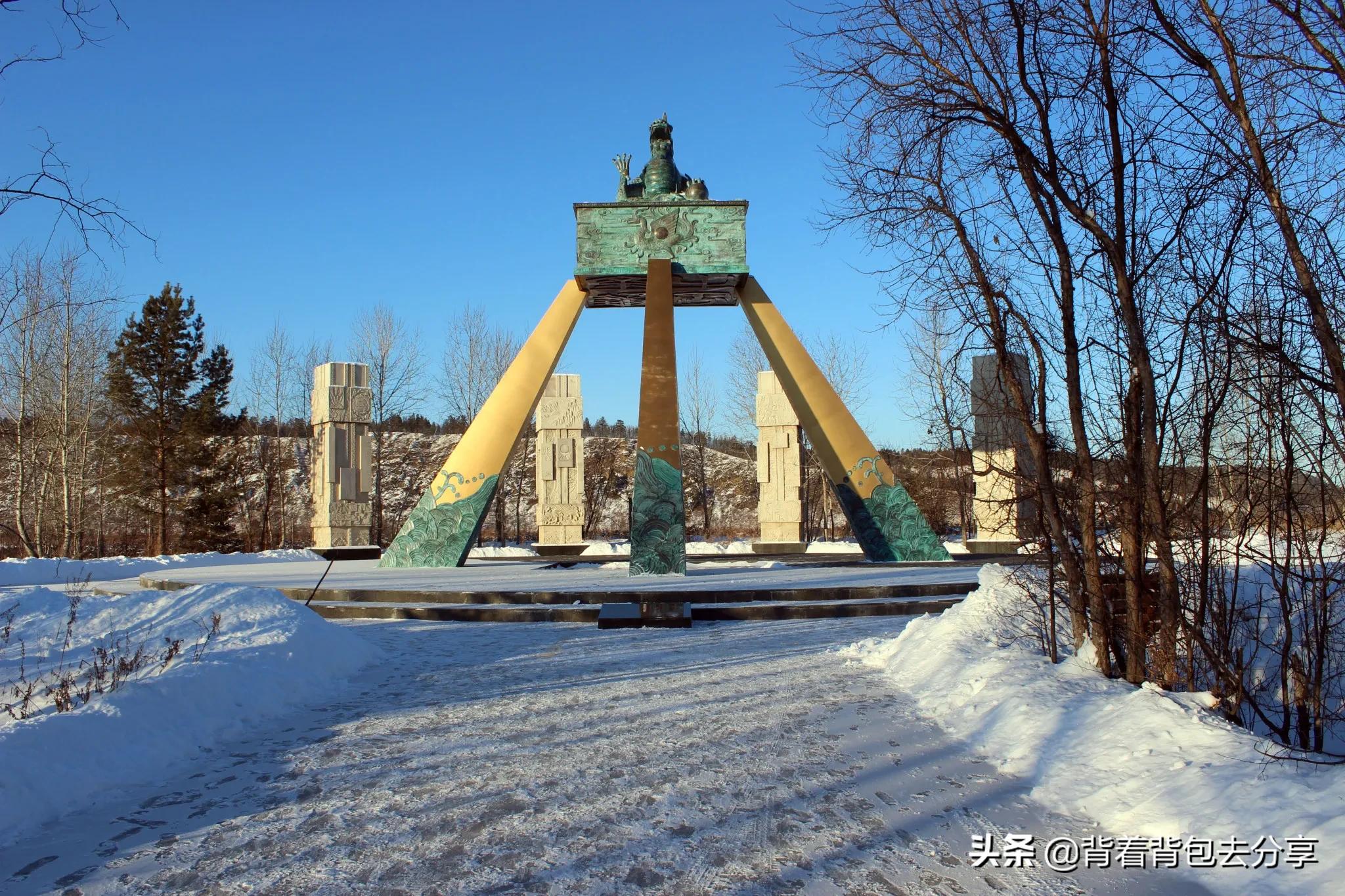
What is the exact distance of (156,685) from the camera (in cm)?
443

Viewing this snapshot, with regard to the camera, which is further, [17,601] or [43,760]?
[17,601]

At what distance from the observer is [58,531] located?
973 inches

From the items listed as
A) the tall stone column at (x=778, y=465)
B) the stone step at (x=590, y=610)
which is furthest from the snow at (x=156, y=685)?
the tall stone column at (x=778, y=465)

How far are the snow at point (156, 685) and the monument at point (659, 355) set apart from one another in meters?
5.83

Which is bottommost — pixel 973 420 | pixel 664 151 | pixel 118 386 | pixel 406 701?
pixel 406 701

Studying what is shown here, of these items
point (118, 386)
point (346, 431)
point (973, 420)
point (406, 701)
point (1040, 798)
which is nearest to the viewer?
point (1040, 798)

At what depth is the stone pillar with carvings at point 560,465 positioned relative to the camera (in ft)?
62.2

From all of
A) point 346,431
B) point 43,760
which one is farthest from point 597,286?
point 43,760

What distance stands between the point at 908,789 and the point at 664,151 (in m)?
12.9

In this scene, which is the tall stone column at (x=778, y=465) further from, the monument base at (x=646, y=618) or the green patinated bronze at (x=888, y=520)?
the monument base at (x=646, y=618)

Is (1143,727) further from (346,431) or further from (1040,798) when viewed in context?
(346,431)

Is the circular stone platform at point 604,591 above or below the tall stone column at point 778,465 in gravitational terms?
below

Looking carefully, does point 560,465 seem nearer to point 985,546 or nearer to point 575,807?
point 985,546

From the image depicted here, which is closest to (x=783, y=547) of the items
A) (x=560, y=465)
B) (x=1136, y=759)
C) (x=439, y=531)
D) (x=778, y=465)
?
(x=778, y=465)
